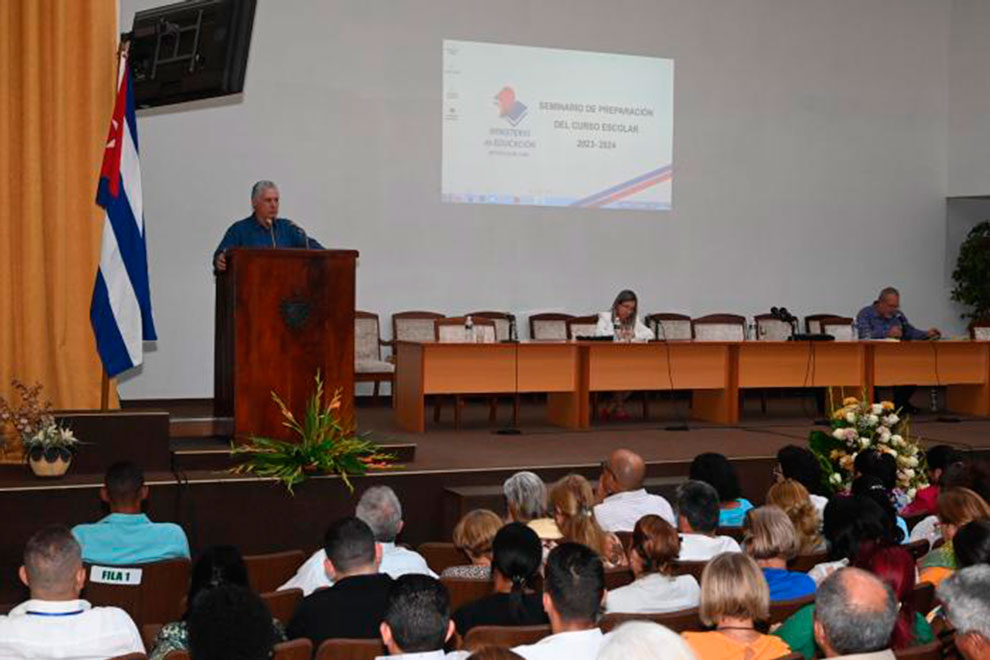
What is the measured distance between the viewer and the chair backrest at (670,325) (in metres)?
12.6

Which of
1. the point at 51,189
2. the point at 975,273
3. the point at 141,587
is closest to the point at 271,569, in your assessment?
the point at 141,587

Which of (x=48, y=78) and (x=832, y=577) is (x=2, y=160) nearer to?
(x=48, y=78)

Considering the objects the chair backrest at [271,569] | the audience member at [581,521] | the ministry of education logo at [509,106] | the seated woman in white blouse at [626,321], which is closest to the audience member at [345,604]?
the audience member at [581,521]

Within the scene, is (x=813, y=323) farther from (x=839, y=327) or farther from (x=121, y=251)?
(x=121, y=251)

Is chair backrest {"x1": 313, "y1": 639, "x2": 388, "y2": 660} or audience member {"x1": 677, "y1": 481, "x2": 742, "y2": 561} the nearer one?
chair backrest {"x1": 313, "y1": 639, "x2": 388, "y2": 660}

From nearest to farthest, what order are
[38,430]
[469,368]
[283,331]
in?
[38,430], [283,331], [469,368]

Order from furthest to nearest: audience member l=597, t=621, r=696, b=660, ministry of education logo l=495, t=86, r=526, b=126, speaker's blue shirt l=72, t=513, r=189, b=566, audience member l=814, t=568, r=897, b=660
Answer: ministry of education logo l=495, t=86, r=526, b=126, speaker's blue shirt l=72, t=513, r=189, b=566, audience member l=814, t=568, r=897, b=660, audience member l=597, t=621, r=696, b=660

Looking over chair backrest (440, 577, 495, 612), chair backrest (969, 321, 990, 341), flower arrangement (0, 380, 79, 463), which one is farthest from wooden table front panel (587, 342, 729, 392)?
chair backrest (440, 577, 495, 612)

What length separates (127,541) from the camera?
4926 millimetres

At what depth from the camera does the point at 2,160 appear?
7340 mm

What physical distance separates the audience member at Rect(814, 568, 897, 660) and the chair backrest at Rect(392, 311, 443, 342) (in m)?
8.69

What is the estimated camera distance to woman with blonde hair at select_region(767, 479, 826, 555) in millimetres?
4758

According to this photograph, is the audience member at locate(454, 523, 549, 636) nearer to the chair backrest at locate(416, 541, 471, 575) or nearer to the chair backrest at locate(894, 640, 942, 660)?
the chair backrest at locate(894, 640, 942, 660)

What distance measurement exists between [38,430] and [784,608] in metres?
4.38
